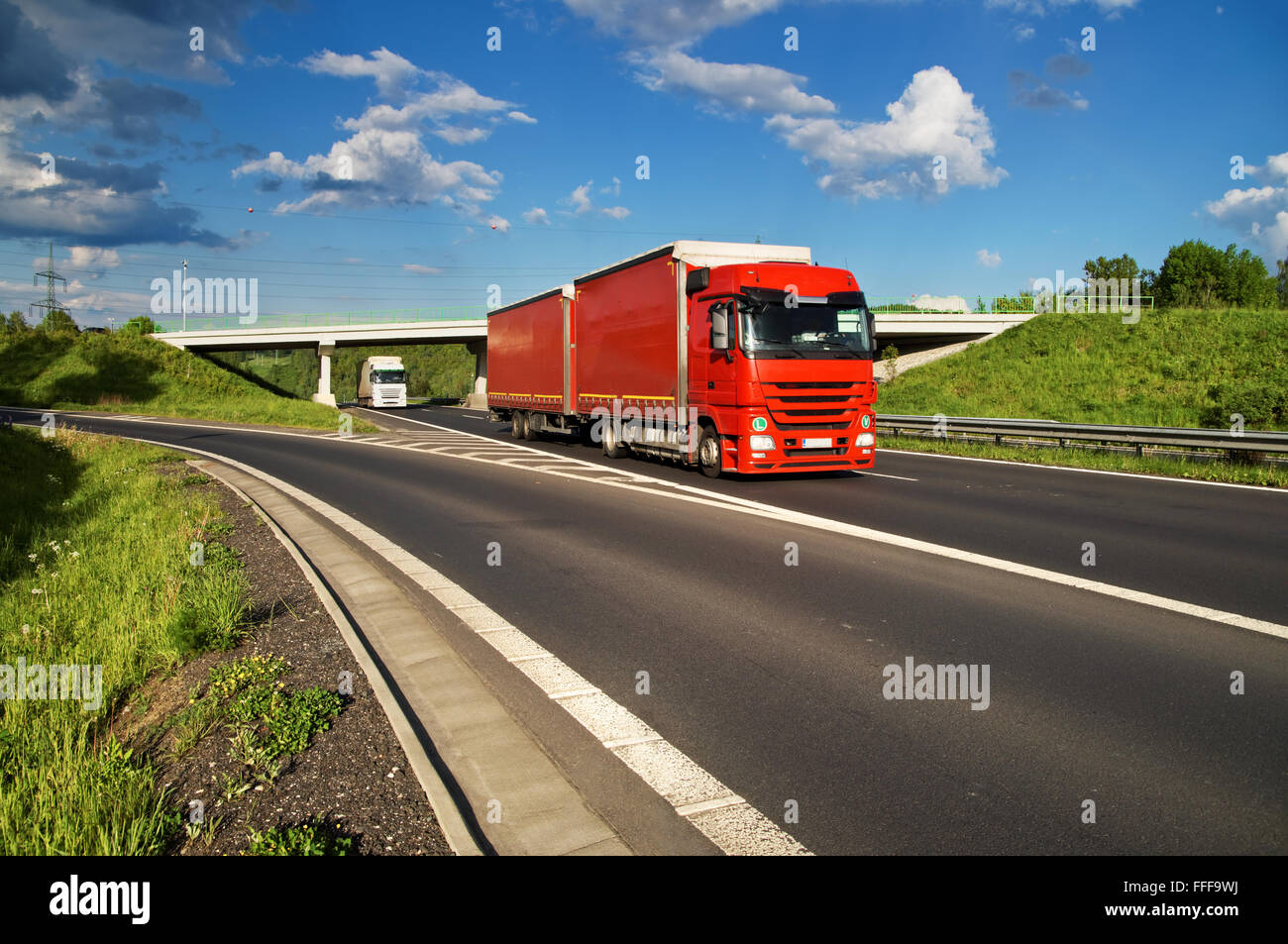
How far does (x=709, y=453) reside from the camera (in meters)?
16.4

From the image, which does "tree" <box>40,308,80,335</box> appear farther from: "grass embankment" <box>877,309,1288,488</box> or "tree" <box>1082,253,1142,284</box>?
"tree" <box>1082,253,1142,284</box>

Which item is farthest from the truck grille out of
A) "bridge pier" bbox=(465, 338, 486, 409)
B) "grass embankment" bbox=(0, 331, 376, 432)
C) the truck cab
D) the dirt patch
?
"bridge pier" bbox=(465, 338, 486, 409)

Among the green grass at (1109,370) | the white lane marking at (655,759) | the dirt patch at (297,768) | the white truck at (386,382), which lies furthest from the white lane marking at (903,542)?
the white truck at (386,382)

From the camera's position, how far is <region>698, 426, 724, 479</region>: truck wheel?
1605cm

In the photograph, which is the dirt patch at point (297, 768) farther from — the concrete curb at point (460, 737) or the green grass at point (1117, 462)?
the green grass at point (1117, 462)

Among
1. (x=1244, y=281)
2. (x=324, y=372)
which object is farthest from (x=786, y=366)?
(x=1244, y=281)

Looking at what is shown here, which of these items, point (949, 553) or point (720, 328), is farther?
point (720, 328)

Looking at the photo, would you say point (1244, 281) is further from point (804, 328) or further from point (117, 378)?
point (117, 378)

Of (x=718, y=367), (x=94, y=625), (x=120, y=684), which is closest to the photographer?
(x=120, y=684)

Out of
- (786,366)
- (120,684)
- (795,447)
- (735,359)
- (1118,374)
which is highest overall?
(1118,374)

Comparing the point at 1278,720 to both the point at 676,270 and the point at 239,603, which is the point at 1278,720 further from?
the point at 676,270

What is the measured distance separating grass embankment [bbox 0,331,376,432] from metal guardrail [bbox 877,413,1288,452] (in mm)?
35783

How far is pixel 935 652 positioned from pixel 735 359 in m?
9.80

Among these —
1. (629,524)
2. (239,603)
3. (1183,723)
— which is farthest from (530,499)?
(1183,723)
